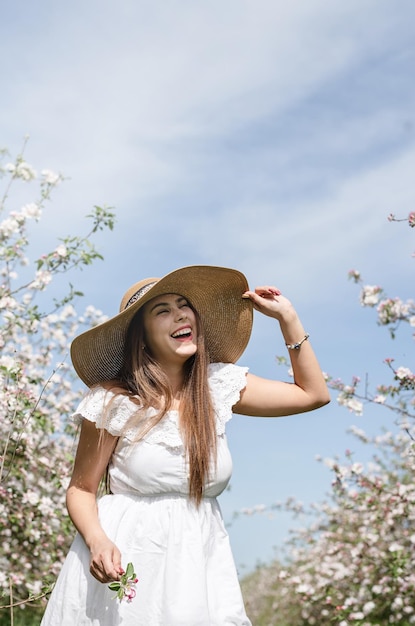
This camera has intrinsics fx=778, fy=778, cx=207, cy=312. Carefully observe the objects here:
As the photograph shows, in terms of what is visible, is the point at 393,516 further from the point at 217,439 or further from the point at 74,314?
the point at 217,439

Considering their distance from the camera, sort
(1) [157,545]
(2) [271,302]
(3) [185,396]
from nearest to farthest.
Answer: (1) [157,545] → (3) [185,396] → (2) [271,302]

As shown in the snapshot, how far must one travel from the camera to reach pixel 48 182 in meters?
5.29

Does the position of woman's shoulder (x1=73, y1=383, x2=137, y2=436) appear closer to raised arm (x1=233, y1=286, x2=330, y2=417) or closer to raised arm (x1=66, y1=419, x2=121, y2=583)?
raised arm (x1=66, y1=419, x2=121, y2=583)

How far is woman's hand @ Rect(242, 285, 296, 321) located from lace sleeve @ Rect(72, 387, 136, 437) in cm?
60

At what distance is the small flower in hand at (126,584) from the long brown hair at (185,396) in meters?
0.34

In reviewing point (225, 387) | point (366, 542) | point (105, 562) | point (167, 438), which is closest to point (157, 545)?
point (105, 562)

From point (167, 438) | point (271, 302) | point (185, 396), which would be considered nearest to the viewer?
point (167, 438)

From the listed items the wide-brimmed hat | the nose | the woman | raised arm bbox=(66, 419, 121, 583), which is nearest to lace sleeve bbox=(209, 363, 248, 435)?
the woman

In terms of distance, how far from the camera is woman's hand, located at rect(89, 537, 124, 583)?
229 centimetres

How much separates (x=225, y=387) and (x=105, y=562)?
0.74 meters

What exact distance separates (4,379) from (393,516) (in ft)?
10.0

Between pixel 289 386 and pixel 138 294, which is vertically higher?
pixel 138 294

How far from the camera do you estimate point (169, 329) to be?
271cm

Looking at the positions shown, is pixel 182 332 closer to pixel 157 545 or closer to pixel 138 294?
pixel 138 294
